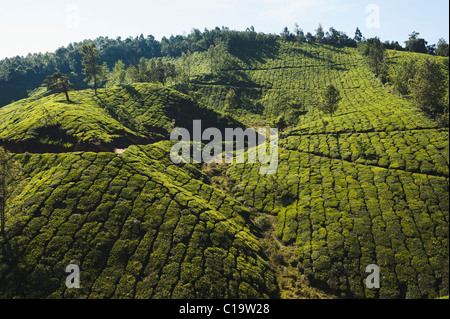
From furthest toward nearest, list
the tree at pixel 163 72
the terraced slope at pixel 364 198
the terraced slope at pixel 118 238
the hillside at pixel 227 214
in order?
the tree at pixel 163 72
the terraced slope at pixel 364 198
the hillside at pixel 227 214
the terraced slope at pixel 118 238

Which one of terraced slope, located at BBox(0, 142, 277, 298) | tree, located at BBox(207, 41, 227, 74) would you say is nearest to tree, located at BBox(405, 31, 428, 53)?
tree, located at BBox(207, 41, 227, 74)

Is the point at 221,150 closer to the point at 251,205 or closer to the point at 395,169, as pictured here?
the point at 251,205

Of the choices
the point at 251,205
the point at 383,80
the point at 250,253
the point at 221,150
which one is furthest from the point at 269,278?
the point at 383,80

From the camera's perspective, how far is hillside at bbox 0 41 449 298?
3594 centimetres

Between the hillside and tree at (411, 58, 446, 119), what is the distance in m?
3.97

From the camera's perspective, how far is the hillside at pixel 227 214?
35938 mm

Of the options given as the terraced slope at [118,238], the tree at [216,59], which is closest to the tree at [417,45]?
the tree at [216,59]

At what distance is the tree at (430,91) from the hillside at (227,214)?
3974 mm

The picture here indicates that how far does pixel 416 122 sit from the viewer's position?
68688 mm

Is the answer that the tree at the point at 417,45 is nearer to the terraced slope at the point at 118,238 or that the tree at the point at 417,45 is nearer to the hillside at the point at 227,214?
the hillside at the point at 227,214

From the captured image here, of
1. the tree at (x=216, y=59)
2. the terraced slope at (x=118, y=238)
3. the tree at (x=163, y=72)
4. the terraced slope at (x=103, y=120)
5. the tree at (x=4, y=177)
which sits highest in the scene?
the tree at (x=216, y=59)

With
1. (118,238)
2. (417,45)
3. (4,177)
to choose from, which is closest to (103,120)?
(4,177)

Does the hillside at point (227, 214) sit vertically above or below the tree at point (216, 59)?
below

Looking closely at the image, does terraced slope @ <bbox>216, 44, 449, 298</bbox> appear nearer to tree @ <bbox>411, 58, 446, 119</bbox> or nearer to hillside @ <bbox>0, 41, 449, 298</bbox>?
hillside @ <bbox>0, 41, 449, 298</bbox>
